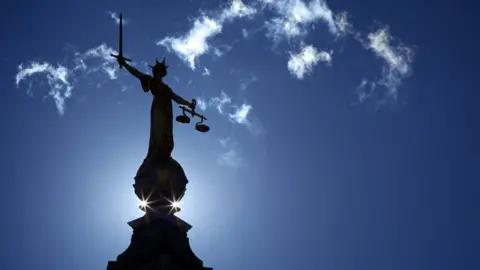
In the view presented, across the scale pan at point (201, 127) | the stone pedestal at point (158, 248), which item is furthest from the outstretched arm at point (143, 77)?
the stone pedestal at point (158, 248)

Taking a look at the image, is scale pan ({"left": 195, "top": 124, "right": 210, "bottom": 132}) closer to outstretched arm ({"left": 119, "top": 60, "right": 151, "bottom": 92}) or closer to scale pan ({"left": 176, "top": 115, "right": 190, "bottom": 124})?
scale pan ({"left": 176, "top": 115, "right": 190, "bottom": 124})

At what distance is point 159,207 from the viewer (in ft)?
42.4

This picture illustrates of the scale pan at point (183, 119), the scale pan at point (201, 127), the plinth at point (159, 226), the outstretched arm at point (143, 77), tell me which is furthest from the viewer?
the scale pan at point (201, 127)

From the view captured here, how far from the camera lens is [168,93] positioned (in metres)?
14.7

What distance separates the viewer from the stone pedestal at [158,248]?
12027 millimetres

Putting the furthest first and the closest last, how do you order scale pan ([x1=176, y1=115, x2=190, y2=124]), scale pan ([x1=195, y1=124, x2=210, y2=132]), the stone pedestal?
1. scale pan ([x1=195, y1=124, x2=210, y2=132])
2. scale pan ([x1=176, y1=115, x2=190, y2=124])
3. the stone pedestal

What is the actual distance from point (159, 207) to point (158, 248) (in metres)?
1.06

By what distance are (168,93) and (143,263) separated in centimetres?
488

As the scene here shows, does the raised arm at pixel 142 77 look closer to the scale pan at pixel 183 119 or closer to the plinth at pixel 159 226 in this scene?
the scale pan at pixel 183 119

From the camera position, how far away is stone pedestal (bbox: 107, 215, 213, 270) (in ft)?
39.5

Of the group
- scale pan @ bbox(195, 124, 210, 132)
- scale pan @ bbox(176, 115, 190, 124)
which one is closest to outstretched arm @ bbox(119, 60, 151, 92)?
scale pan @ bbox(176, 115, 190, 124)

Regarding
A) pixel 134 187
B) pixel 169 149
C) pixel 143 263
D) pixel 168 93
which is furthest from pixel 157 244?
pixel 168 93

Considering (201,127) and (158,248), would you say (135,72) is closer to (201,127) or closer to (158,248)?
(201,127)

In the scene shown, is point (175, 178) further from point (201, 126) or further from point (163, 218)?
point (201, 126)
